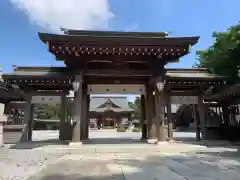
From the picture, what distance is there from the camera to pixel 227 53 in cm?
1534

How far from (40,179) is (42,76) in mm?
7467

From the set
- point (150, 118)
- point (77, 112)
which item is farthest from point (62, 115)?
point (150, 118)

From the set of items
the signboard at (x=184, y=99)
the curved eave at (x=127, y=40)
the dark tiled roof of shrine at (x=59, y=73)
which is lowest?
the signboard at (x=184, y=99)

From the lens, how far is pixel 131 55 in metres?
11.2

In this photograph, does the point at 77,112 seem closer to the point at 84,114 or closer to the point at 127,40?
the point at 84,114

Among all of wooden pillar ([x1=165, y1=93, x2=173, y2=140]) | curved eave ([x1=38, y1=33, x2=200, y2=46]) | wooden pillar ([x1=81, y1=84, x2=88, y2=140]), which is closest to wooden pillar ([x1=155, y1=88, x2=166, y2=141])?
wooden pillar ([x1=165, y1=93, x2=173, y2=140])

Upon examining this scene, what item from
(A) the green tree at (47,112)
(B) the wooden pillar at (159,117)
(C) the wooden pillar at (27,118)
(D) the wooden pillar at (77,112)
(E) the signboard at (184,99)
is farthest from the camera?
(A) the green tree at (47,112)

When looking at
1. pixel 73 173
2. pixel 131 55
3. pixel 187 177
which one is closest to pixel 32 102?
pixel 131 55

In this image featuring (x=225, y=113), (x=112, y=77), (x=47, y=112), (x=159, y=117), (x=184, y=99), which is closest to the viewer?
(x=159, y=117)

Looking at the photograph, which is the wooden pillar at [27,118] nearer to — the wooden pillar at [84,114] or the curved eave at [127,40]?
the wooden pillar at [84,114]

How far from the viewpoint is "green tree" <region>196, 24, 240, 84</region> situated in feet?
47.0

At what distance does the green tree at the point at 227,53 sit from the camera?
47.0ft

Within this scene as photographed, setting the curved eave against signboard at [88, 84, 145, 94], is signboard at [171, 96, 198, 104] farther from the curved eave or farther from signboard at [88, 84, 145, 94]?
the curved eave

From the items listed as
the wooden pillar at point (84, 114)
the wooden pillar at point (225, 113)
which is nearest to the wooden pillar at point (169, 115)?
the wooden pillar at point (225, 113)
